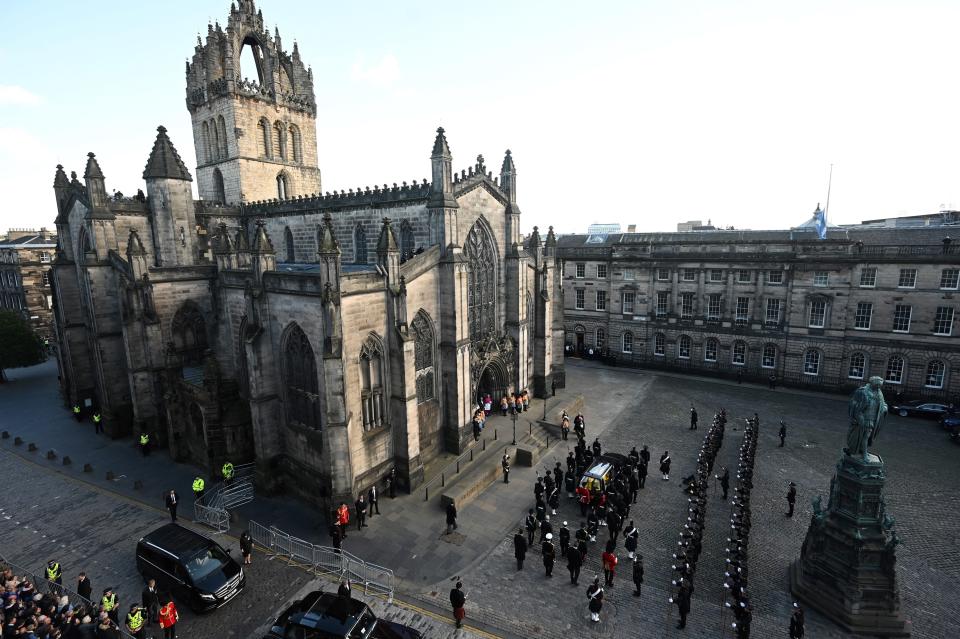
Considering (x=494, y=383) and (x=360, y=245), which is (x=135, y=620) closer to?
(x=360, y=245)

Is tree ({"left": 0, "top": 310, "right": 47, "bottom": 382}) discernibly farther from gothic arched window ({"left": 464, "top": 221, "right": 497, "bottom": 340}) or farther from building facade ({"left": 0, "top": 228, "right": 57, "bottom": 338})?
gothic arched window ({"left": 464, "top": 221, "right": 497, "bottom": 340})

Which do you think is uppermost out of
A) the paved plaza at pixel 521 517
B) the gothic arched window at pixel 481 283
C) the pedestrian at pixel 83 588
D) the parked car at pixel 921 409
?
the gothic arched window at pixel 481 283

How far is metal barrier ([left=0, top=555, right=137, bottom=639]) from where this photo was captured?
13.4 metres

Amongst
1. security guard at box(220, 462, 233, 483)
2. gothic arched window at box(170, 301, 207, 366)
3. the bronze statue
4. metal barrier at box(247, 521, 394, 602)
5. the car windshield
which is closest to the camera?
the bronze statue

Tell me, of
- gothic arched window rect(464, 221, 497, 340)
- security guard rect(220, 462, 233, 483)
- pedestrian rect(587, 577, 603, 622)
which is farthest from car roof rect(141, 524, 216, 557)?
gothic arched window rect(464, 221, 497, 340)

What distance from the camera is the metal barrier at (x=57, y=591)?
13.4 metres

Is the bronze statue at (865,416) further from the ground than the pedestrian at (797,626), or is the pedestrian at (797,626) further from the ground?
the bronze statue at (865,416)

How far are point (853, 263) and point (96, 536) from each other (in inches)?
1769

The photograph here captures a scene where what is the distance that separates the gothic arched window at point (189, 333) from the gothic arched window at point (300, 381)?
9.41 metres

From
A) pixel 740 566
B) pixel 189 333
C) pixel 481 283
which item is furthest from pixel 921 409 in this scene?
pixel 189 333

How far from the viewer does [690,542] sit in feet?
53.2

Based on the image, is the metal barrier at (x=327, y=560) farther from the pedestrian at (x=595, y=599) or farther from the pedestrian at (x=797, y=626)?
the pedestrian at (x=797, y=626)

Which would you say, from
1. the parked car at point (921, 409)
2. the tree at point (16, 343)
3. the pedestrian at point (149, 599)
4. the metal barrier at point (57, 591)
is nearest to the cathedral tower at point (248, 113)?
the tree at point (16, 343)

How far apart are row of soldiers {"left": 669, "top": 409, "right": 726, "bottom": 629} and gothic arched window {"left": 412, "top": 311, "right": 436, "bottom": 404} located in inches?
499
